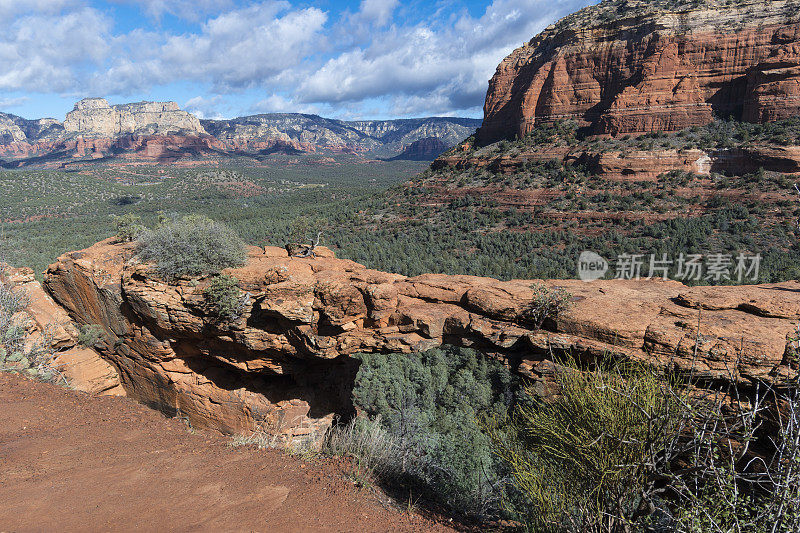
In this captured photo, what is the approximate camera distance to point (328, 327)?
7715 millimetres

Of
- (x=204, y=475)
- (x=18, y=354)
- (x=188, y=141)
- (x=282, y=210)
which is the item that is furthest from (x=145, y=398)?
(x=188, y=141)

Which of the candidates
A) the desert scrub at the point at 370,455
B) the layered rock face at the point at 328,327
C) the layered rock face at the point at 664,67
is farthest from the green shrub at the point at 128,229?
the layered rock face at the point at 664,67

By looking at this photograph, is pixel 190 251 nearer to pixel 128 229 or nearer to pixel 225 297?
pixel 225 297

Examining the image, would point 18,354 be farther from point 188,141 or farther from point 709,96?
point 188,141

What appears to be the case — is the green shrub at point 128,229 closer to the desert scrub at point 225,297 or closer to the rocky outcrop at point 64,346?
the rocky outcrop at point 64,346

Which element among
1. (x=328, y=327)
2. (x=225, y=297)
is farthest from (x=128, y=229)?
(x=328, y=327)

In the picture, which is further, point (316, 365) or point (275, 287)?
point (316, 365)

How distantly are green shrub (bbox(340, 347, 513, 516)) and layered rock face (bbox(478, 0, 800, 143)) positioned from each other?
37.0 metres

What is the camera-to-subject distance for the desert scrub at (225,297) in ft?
25.0

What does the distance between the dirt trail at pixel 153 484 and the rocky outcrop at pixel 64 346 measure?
2.32m

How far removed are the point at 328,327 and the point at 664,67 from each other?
47.7 metres

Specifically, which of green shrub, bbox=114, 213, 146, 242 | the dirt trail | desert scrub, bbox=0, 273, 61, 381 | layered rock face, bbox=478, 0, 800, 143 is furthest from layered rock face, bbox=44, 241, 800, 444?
layered rock face, bbox=478, 0, 800, 143

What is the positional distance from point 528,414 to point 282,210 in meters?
54.3

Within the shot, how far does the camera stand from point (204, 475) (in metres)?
4.64
